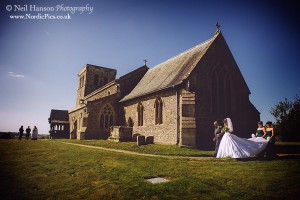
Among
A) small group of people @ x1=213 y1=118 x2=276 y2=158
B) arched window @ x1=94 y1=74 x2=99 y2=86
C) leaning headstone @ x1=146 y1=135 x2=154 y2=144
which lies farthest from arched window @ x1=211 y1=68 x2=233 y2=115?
arched window @ x1=94 y1=74 x2=99 y2=86

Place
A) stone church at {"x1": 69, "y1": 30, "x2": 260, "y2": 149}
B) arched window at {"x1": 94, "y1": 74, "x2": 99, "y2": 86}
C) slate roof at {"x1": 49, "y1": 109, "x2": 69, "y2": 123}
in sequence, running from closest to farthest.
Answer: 1. stone church at {"x1": 69, "y1": 30, "x2": 260, "y2": 149}
2. slate roof at {"x1": 49, "y1": 109, "x2": 69, "y2": 123}
3. arched window at {"x1": 94, "y1": 74, "x2": 99, "y2": 86}

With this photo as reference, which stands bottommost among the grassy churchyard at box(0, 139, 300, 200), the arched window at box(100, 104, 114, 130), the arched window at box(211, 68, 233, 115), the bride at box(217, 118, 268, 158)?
the grassy churchyard at box(0, 139, 300, 200)

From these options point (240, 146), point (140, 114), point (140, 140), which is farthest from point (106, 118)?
point (240, 146)

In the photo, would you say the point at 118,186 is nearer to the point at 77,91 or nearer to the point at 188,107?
the point at 188,107

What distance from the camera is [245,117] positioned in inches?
790

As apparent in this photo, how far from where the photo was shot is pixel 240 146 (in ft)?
35.6

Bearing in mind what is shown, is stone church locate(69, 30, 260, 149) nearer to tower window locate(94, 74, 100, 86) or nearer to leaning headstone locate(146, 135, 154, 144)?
leaning headstone locate(146, 135, 154, 144)

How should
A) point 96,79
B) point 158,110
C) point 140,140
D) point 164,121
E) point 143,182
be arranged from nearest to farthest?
point 143,182 < point 140,140 < point 164,121 < point 158,110 < point 96,79

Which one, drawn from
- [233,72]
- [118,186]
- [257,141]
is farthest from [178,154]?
[233,72]

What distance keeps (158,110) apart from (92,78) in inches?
1022

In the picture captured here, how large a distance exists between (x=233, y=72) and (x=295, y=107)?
Result: 1228 inches

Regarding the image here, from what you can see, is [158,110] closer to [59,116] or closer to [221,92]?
[221,92]

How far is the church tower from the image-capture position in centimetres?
4212

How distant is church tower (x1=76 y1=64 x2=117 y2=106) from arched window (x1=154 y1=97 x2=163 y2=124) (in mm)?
24794
